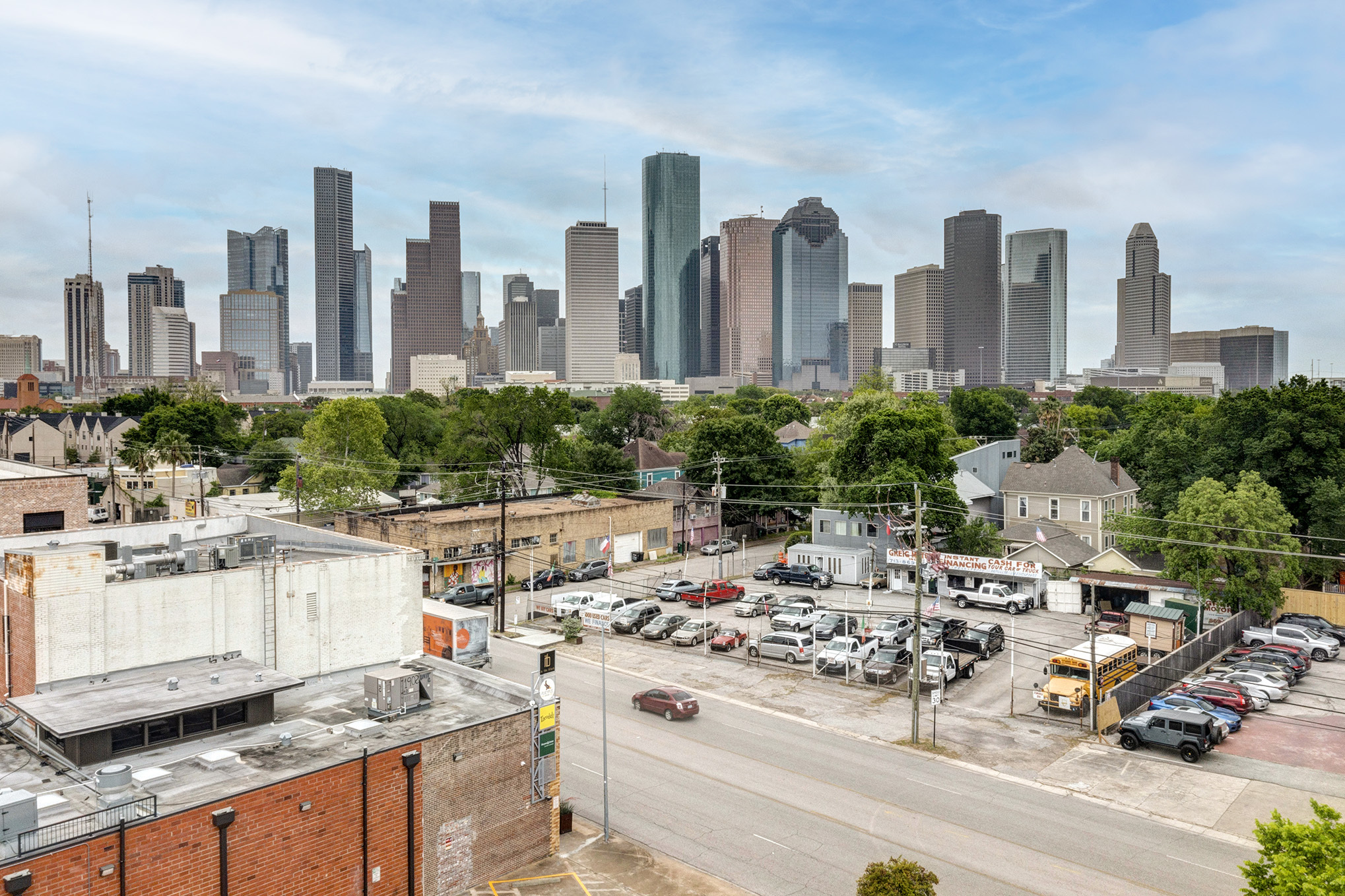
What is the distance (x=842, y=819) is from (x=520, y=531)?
3836 cm

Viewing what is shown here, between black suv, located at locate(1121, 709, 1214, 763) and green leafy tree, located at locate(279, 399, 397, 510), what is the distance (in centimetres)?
5523

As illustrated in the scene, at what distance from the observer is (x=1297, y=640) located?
42.8m

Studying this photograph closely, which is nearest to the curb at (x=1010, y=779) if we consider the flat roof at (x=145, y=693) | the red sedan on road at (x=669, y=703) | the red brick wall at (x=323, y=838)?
the red sedan on road at (x=669, y=703)

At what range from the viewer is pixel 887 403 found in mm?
89812

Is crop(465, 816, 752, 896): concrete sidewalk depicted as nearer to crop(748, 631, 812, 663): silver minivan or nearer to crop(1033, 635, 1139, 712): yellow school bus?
crop(1033, 635, 1139, 712): yellow school bus

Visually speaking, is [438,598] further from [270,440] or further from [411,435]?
[270,440]

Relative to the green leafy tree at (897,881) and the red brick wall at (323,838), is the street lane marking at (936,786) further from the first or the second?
the red brick wall at (323,838)

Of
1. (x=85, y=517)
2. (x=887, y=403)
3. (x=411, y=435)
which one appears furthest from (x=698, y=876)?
(x=411, y=435)

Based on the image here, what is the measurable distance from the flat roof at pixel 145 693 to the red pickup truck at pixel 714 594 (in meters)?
33.8

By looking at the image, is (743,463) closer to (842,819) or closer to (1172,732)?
(1172,732)

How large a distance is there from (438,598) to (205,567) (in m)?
27.1

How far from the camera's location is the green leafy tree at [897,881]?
1717 centimetres

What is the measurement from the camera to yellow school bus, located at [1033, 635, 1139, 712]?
1313 inches

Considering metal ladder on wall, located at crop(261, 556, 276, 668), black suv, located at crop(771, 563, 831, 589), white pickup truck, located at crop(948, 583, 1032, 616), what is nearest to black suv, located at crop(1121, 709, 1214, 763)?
white pickup truck, located at crop(948, 583, 1032, 616)
